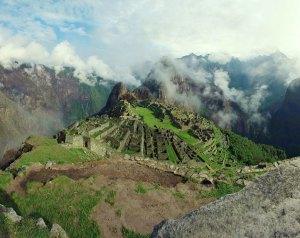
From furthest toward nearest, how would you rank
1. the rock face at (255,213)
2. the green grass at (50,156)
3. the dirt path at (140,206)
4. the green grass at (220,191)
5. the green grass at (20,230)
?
the green grass at (50,156) < the green grass at (220,191) < the dirt path at (140,206) < the green grass at (20,230) < the rock face at (255,213)

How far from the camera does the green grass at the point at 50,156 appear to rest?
57156mm

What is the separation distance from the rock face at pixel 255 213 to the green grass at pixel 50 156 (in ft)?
112

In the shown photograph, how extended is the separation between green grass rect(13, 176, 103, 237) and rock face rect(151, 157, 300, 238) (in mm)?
20313

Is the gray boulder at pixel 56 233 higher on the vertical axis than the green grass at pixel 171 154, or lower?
higher

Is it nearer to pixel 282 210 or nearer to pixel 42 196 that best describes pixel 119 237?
pixel 42 196

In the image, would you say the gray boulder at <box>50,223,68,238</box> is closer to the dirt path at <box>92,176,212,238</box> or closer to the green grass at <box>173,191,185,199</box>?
the dirt path at <box>92,176,212,238</box>

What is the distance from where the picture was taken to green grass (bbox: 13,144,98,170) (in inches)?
2250

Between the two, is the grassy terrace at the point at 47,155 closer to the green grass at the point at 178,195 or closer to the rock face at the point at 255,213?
the green grass at the point at 178,195

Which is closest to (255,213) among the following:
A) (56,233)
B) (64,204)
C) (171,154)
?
(56,233)

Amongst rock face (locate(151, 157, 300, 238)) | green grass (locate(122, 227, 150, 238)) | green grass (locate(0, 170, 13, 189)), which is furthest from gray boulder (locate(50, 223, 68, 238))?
green grass (locate(0, 170, 13, 189))

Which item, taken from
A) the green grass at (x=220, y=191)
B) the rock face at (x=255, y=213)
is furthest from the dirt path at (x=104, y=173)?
the rock face at (x=255, y=213)

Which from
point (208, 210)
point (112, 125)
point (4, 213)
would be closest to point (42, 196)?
point (4, 213)

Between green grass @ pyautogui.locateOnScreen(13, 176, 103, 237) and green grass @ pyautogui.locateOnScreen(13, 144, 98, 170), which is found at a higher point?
green grass @ pyautogui.locateOnScreen(13, 176, 103, 237)

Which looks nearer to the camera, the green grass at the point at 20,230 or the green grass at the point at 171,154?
the green grass at the point at 20,230
